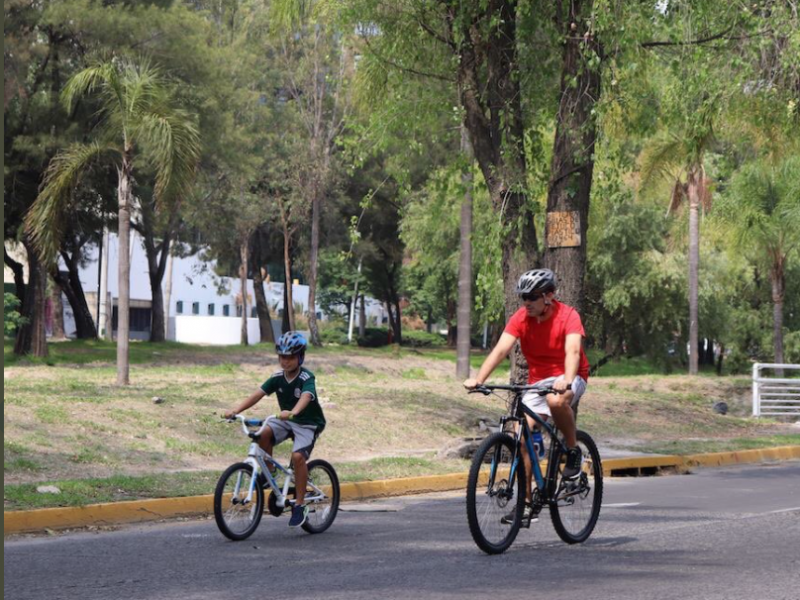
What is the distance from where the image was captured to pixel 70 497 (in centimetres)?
1147

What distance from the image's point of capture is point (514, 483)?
341 inches

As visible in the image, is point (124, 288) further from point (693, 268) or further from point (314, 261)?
point (314, 261)

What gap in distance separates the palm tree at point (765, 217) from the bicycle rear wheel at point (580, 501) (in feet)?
92.1

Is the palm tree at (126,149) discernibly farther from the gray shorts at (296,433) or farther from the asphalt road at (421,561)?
the gray shorts at (296,433)

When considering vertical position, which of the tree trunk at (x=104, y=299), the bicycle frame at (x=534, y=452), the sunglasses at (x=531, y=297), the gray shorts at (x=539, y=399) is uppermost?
the tree trunk at (x=104, y=299)

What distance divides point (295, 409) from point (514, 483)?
1826 millimetres

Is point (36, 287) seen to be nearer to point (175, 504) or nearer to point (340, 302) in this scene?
point (175, 504)

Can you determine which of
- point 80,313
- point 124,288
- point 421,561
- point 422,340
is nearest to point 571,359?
point 421,561

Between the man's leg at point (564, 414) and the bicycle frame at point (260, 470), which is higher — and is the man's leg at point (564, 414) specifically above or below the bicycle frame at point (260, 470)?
above

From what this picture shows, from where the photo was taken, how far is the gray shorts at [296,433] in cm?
967

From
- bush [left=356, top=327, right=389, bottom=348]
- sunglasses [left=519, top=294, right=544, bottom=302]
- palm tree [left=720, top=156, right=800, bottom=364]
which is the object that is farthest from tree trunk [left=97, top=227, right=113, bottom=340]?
sunglasses [left=519, top=294, right=544, bottom=302]

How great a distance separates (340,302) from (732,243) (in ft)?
155

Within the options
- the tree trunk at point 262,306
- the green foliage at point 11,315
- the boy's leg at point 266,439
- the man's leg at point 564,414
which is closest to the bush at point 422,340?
the tree trunk at point 262,306

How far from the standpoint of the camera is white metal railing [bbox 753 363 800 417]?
27484 mm
